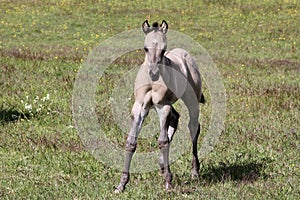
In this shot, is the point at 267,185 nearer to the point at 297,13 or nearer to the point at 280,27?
the point at 280,27

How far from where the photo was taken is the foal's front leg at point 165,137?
7254 millimetres

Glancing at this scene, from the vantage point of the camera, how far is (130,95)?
13188 millimetres

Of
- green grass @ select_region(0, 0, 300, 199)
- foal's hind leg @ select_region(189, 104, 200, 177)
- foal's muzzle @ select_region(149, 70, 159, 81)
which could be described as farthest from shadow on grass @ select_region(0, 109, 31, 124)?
foal's muzzle @ select_region(149, 70, 159, 81)

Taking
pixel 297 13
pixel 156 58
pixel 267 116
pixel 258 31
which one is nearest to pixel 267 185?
pixel 156 58

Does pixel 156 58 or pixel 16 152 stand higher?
pixel 156 58

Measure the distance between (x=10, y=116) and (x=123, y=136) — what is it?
2631mm

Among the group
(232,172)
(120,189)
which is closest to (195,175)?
(232,172)

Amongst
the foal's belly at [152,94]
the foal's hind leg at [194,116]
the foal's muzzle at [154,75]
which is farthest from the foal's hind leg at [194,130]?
the foal's muzzle at [154,75]

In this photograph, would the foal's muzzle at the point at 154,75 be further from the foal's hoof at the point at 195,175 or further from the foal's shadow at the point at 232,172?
the foal's hoof at the point at 195,175

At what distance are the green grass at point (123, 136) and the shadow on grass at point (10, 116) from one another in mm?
20

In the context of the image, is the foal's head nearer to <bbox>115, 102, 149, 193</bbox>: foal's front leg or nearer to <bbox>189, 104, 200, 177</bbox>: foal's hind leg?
<bbox>115, 102, 149, 193</bbox>: foal's front leg

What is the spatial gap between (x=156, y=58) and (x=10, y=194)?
2480 mm

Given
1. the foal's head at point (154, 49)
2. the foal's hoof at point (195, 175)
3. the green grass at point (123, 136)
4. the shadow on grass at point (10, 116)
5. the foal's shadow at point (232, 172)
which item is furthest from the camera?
the shadow on grass at point (10, 116)

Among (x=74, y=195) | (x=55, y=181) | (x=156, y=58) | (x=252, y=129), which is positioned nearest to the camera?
(x=156, y=58)
